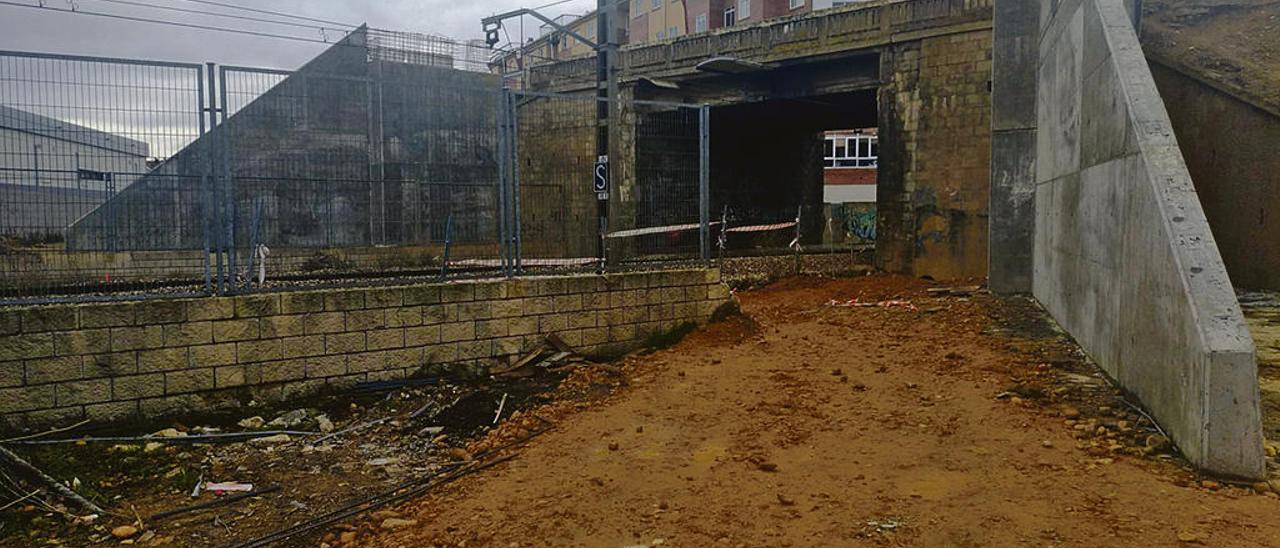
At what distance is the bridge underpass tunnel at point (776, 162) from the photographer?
25.0m

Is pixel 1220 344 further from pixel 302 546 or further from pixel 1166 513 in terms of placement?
pixel 302 546

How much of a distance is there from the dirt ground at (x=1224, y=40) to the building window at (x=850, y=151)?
1271 inches

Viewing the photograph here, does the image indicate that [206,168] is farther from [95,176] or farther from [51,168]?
[51,168]

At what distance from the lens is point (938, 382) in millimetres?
7398

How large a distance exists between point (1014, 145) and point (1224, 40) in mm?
3082

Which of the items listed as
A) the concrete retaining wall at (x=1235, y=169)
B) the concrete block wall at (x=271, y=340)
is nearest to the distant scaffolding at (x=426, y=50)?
the concrete block wall at (x=271, y=340)

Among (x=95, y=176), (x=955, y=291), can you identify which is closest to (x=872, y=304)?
(x=955, y=291)

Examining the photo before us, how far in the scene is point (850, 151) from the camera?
45844 millimetres

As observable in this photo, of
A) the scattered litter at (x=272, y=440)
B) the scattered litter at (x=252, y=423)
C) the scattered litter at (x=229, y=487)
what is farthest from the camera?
the scattered litter at (x=252, y=423)

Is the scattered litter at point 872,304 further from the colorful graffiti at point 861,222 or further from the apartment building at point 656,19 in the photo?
the apartment building at point 656,19

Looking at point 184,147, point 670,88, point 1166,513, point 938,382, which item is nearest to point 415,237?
point 184,147

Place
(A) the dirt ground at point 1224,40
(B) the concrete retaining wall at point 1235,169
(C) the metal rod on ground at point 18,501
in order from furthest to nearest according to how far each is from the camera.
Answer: (A) the dirt ground at point 1224,40 → (B) the concrete retaining wall at point 1235,169 → (C) the metal rod on ground at point 18,501

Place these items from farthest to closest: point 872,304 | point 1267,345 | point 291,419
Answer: point 872,304, point 1267,345, point 291,419

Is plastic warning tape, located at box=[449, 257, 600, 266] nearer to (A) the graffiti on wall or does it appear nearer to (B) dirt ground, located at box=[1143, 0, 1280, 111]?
(B) dirt ground, located at box=[1143, 0, 1280, 111]
